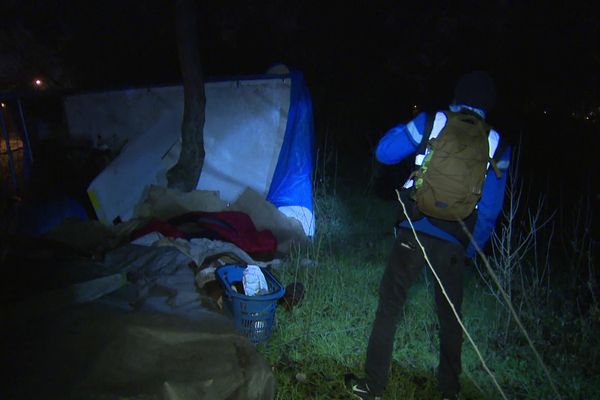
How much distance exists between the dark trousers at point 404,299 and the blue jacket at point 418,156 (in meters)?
0.07

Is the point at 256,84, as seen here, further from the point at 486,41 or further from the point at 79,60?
the point at 79,60

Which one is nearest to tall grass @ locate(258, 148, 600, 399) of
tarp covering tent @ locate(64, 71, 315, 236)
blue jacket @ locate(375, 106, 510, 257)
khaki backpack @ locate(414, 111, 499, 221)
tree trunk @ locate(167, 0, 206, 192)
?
blue jacket @ locate(375, 106, 510, 257)

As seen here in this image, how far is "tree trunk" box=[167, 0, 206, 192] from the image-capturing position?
4.82m

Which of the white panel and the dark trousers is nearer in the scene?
the dark trousers

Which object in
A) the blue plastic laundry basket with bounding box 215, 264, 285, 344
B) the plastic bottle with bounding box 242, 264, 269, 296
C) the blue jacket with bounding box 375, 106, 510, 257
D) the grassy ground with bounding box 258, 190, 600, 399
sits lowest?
the grassy ground with bounding box 258, 190, 600, 399

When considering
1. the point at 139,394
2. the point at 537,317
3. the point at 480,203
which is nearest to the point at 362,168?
the point at 537,317

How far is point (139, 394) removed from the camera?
1.80m

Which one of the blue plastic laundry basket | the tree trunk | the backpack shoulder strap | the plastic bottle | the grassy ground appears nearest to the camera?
the backpack shoulder strap

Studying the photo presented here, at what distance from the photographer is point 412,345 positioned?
330 cm

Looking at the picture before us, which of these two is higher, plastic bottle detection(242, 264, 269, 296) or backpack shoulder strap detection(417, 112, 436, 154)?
backpack shoulder strap detection(417, 112, 436, 154)

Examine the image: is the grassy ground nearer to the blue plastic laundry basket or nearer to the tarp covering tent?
the blue plastic laundry basket

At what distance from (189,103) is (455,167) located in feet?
12.0

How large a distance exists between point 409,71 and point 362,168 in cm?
235

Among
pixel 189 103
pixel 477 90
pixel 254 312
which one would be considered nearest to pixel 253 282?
pixel 254 312
